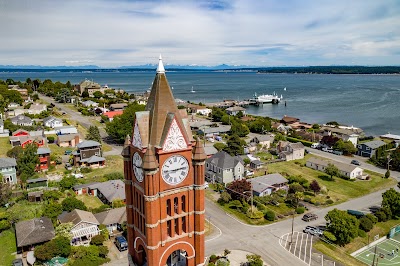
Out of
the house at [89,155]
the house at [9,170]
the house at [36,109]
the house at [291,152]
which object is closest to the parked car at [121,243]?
the house at [9,170]

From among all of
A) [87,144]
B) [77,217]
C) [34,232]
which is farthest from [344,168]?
[34,232]

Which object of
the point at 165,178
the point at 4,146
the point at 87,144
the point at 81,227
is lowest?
the point at 81,227

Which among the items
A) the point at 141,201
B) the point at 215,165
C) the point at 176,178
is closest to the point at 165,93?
the point at 176,178

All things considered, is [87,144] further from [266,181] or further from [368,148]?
[368,148]

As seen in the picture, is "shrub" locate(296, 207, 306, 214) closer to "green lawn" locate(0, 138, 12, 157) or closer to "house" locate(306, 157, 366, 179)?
"house" locate(306, 157, 366, 179)

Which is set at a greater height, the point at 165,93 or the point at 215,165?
the point at 165,93

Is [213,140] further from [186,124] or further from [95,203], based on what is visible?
[186,124]

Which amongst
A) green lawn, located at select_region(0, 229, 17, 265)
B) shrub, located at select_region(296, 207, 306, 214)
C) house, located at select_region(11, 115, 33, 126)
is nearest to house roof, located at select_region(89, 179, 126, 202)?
green lawn, located at select_region(0, 229, 17, 265)
